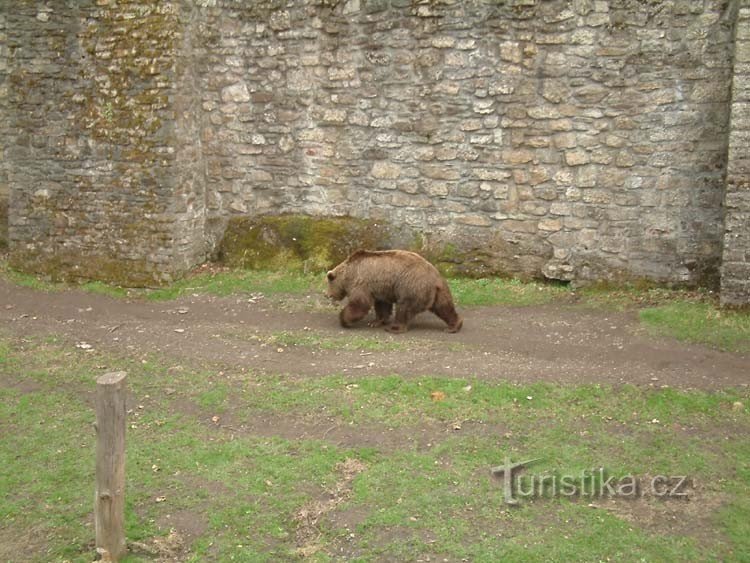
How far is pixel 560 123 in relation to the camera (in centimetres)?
979

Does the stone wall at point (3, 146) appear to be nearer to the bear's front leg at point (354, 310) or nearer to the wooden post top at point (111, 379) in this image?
the bear's front leg at point (354, 310)

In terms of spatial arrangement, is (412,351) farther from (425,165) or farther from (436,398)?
(425,165)

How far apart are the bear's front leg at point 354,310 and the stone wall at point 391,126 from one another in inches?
91.7

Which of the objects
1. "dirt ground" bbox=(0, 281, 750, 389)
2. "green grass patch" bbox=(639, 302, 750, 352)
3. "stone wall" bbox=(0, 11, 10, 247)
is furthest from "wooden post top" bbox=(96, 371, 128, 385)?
"stone wall" bbox=(0, 11, 10, 247)

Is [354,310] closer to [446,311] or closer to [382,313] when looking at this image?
[382,313]

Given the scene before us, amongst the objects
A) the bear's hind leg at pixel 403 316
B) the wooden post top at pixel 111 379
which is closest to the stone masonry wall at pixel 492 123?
the bear's hind leg at pixel 403 316

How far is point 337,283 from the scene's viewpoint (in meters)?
8.76

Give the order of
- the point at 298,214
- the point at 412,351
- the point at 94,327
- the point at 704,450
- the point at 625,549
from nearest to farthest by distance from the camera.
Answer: the point at 625,549 < the point at 704,450 < the point at 412,351 < the point at 94,327 < the point at 298,214

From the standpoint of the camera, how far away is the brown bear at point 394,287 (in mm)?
8398

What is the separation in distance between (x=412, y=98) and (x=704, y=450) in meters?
5.97

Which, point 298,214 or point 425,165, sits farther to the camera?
point 298,214

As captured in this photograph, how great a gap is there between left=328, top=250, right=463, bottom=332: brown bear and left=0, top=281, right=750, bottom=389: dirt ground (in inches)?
8.4

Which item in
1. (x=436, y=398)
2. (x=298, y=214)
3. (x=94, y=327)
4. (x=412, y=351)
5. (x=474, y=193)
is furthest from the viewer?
(x=298, y=214)

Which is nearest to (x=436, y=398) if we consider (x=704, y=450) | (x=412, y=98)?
(x=704, y=450)
